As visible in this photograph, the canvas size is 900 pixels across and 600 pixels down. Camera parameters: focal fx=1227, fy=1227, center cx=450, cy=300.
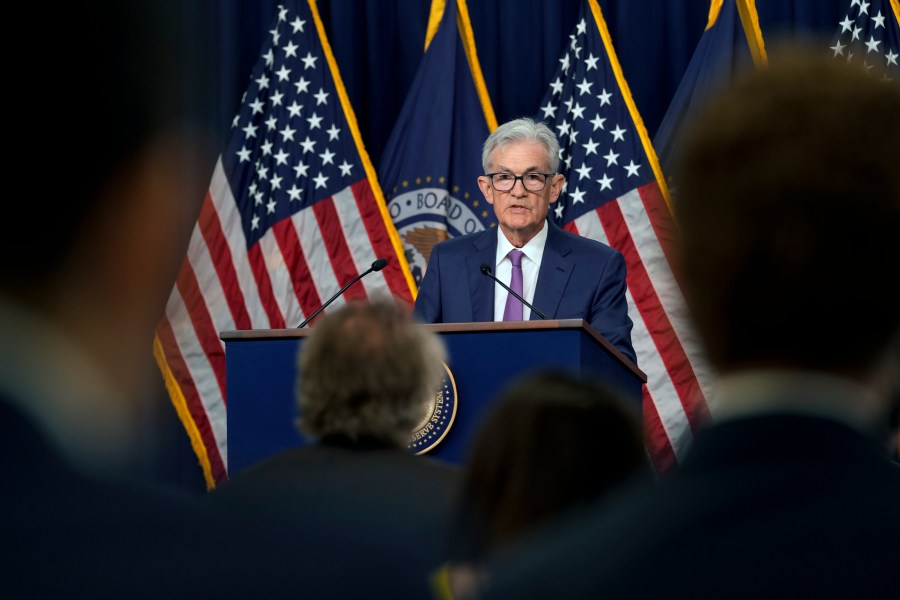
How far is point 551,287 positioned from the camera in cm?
471

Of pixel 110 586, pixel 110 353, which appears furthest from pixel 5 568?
pixel 110 353

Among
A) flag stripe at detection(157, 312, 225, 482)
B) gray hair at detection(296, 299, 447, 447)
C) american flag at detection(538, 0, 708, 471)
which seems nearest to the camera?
gray hair at detection(296, 299, 447, 447)

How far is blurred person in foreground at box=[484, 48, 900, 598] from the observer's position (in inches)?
19.7

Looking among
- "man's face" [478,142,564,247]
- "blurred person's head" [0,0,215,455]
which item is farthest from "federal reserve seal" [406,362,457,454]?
"blurred person's head" [0,0,215,455]

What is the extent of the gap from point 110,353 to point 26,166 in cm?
8

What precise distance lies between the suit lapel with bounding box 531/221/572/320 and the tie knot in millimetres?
113

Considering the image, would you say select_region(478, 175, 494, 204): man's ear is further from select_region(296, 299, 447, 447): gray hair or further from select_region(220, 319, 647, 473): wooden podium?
select_region(296, 299, 447, 447): gray hair

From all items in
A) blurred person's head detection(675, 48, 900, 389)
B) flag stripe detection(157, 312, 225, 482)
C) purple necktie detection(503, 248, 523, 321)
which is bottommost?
flag stripe detection(157, 312, 225, 482)

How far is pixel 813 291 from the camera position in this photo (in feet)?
2.01

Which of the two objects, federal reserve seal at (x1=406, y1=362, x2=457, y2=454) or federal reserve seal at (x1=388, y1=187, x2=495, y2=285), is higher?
federal reserve seal at (x1=388, y1=187, x2=495, y2=285)

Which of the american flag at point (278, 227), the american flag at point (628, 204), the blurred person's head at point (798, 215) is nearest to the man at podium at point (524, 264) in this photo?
the american flag at point (628, 204)

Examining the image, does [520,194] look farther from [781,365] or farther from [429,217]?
[781,365]

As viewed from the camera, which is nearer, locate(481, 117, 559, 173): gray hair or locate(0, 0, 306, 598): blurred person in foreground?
locate(0, 0, 306, 598): blurred person in foreground

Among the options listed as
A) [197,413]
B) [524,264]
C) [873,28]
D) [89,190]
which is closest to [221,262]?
[197,413]
